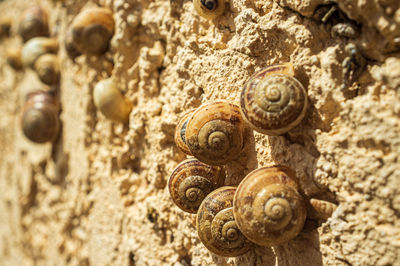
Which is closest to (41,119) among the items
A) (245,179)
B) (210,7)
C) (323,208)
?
(210,7)

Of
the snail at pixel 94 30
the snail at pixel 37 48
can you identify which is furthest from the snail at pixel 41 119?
the snail at pixel 94 30

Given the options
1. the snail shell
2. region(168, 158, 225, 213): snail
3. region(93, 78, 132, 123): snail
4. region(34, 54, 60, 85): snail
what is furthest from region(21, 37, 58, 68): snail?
the snail shell

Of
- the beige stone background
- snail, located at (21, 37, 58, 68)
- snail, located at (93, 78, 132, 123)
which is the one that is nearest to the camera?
the beige stone background

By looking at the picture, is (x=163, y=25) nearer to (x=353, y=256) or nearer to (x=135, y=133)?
(x=135, y=133)

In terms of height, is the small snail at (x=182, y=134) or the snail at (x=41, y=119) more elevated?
the snail at (x=41, y=119)

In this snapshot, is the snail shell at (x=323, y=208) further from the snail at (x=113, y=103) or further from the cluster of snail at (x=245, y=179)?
the snail at (x=113, y=103)

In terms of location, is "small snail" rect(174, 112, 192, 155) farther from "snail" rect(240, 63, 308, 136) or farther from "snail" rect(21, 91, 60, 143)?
"snail" rect(21, 91, 60, 143)

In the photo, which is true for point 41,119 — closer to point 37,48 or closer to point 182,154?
point 37,48

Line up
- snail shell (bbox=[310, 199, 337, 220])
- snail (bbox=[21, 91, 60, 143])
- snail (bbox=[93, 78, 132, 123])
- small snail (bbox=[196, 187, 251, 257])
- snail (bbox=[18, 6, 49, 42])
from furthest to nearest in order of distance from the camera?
snail (bbox=[18, 6, 49, 42]) → snail (bbox=[21, 91, 60, 143]) → snail (bbox=[93, 78, 132, 123]) → small snail (bbox=[196, 187, 251, 257]) → snail shell (bbox=[310, 199, 337, 220])
